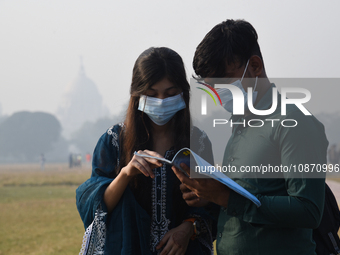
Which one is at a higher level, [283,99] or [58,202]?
[283,99]

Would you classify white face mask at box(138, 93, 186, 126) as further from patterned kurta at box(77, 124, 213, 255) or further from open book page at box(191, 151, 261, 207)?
open book page at box(191, 151, 261, 207)

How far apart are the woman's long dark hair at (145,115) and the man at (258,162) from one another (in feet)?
1.42

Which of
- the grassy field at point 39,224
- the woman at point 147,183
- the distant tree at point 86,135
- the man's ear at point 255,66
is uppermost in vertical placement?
the man's ear at point 255,66

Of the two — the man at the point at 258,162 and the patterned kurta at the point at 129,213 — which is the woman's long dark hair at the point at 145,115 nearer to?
the patterned kurta at the point at 129,213

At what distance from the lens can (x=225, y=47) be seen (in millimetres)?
1924

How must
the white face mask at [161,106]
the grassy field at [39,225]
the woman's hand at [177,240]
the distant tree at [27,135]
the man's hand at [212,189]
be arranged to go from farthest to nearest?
the distant tree at [27,135] → the grassy field at [39,225] → the white face mask at [161,106] → the woman's hand at [177,240] → the man's hand at [212,189]

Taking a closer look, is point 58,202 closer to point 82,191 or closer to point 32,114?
point 82,191

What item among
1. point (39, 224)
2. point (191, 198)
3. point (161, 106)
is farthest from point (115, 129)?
point (39, 224)

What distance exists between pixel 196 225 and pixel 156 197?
0.32 m

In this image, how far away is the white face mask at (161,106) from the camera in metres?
2.39

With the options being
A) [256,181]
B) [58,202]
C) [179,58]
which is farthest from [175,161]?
[58,202]

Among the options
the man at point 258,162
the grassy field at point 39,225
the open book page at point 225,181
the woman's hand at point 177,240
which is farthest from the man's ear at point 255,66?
the grassy field at point 39,225

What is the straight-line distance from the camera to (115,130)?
254 cm

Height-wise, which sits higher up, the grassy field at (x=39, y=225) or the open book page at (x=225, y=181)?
the open book page at (x=225, y=181)
